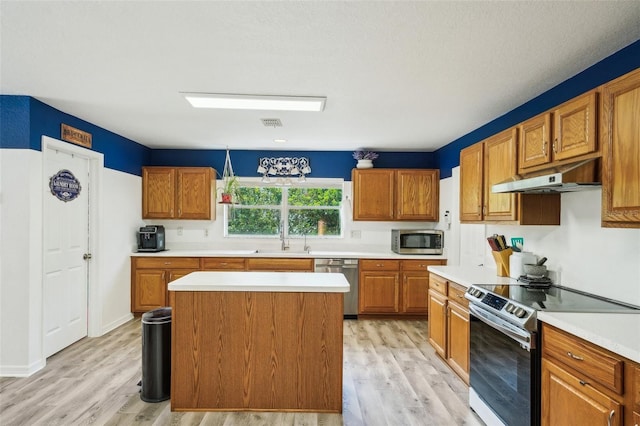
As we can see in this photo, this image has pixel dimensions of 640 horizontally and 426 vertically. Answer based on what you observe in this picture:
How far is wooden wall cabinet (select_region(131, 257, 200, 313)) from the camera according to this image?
15.5 feet

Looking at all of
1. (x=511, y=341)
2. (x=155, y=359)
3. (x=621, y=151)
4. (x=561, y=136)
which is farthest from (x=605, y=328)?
(x=155, y=359)

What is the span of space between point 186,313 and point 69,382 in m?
1.42

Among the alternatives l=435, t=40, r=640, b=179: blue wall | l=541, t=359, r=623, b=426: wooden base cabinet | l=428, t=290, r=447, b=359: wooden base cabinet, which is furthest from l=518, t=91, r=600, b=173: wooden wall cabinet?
l=428, t=290, r=447, b=359: wooden base cabinet

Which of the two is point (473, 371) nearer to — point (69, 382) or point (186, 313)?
point (186, 313)

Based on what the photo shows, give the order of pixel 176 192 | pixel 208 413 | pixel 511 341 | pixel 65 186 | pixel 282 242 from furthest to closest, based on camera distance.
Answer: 1. pixel 282 242
2. pixel 176 192
3. pixel 65 186
4. pixel 208 413
5. pixel 511 341

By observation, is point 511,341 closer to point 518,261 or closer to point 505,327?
point 505,327

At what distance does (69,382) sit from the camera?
290 cm

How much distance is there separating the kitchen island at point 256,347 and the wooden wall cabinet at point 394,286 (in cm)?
233

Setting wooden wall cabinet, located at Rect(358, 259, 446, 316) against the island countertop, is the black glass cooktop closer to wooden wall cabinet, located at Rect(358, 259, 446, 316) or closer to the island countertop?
the island countertop

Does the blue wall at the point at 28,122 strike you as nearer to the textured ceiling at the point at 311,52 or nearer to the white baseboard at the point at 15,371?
the textured ceiling at the point at 311,52

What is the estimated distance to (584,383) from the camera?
5.20 ft

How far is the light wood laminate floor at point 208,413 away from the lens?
238 cm

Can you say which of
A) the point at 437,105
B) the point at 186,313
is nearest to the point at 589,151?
the point at 437,105

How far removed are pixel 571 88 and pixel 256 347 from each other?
2.98 meters
